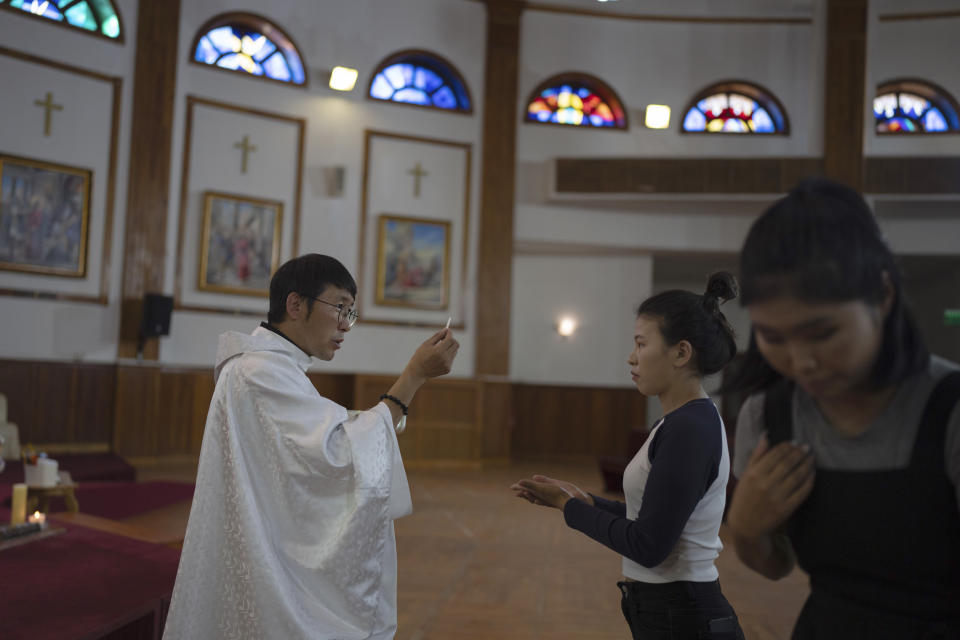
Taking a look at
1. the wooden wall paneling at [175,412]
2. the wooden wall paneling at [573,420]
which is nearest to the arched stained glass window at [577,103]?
the wooden wall paneling at [573,420]

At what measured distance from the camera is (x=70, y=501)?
5.00 m

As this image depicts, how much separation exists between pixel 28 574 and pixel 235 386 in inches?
59.8

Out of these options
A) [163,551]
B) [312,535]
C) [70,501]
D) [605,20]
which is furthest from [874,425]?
[605,20]

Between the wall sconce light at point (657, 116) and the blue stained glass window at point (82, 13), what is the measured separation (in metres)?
7.30

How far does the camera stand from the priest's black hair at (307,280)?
2420 mm

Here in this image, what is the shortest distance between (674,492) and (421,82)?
36.1ft

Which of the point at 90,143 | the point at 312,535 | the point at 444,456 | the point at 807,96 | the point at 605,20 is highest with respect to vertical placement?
the point at 605,20

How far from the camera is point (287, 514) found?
2268mm

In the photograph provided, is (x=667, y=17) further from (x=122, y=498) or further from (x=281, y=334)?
(x=281, y=334)

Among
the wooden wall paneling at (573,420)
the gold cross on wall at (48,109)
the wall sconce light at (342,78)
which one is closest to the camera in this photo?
the gold cross on wall at (48,109)

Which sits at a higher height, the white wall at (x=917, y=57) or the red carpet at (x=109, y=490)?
the white wall at (x=917, y=57)

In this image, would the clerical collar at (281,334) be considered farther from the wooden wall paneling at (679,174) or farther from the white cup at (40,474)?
the wooden wall paneling at (679,174)

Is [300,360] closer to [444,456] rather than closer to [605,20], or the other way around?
[444,456]

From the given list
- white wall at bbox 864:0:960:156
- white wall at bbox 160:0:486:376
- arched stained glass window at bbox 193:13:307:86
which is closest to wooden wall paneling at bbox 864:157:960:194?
white wall at bbox 864:0:960:156
